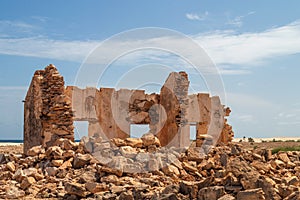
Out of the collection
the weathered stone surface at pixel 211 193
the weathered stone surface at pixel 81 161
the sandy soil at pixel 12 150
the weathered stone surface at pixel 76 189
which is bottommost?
the sandy soil at pixel 12 150

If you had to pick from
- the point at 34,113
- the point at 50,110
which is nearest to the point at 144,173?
the point at 50,110

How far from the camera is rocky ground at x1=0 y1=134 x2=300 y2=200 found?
6898 mm

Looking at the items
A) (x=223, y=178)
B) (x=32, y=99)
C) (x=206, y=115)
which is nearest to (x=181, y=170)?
(x=223, y=178)

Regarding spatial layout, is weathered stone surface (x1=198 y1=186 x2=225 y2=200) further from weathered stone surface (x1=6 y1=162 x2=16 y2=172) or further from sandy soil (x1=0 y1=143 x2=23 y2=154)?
sandy soil (x1=0 y1=143 x2=23 y2=154)

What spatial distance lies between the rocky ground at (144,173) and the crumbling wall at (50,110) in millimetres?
1859

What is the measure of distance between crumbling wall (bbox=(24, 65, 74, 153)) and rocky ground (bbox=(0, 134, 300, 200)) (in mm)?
1859

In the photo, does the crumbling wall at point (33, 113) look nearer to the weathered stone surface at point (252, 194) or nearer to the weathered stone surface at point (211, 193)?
the weathered stone surface at point (211, 193)

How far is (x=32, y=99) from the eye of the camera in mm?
14594

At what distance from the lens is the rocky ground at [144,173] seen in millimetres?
6898

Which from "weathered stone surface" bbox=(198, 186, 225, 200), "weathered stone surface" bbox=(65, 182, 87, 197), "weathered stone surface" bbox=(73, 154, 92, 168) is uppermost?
"weathered stone surface" bbox=(73, 154, 92, 168)

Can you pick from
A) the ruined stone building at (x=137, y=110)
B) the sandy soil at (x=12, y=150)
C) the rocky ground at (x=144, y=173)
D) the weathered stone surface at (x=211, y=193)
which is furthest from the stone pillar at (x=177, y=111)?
the weathered stone surface at (x=211, y=193)

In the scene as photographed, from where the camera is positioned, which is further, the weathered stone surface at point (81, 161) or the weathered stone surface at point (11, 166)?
the weathered stone surface at point (11, 166)

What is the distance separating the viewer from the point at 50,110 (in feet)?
44.1

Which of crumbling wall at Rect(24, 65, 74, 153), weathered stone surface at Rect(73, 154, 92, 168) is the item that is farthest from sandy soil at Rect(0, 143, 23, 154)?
weathered stone surface at Rect(73, 154, 92, 168)
